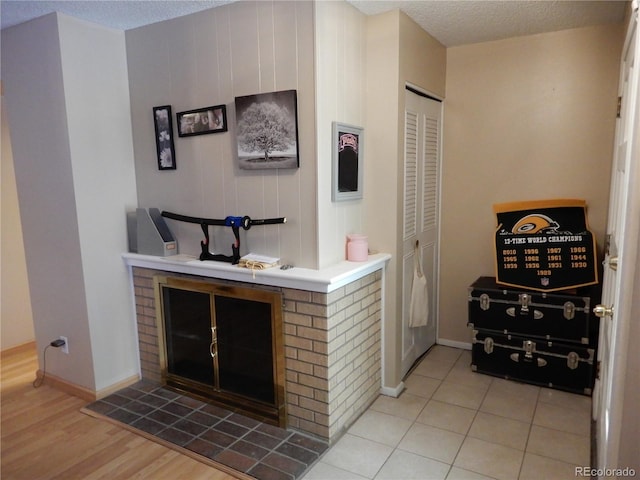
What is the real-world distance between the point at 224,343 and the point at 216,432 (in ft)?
1.59

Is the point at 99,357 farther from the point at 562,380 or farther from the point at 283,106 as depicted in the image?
the point at 562,380

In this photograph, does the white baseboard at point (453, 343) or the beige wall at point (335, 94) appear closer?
the beige wall at point (335, 94)

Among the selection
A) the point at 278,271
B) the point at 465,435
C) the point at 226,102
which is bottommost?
the point at 465,435

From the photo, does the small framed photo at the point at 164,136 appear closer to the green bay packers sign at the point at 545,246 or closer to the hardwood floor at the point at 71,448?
the hardwood floor at the point at 71,448

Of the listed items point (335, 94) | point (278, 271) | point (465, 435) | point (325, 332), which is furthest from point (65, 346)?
point (465, 435)

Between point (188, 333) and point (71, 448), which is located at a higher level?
point (188, 333)

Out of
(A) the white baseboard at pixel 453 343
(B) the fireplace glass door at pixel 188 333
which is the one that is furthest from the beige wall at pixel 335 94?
(A) the white baseboard at pixel 453 343

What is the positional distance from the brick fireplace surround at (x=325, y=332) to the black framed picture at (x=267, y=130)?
0.59 meters

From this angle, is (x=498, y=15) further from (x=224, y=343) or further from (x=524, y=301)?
(x=224, y=343)

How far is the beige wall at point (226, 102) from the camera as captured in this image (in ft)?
7.39

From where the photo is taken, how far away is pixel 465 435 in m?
2.38

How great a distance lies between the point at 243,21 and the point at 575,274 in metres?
2.46

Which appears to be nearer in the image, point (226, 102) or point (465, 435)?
point (465, 435)

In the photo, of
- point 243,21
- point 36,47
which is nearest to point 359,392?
point 243,21
